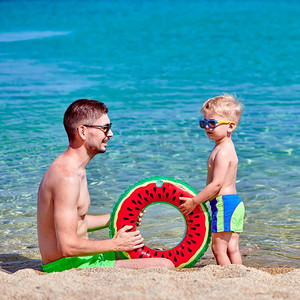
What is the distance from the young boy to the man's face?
70cm

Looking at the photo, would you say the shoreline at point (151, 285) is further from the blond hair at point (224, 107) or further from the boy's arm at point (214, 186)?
the blond hair at point (224, 107)

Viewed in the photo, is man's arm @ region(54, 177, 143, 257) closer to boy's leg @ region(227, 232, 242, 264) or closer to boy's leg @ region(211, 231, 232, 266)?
boy's leg @ region(211, 231, 232, 266)

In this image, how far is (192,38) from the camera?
2655cm

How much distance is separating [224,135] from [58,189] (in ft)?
4.37

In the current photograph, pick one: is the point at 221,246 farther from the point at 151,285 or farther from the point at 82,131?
the point at 82,131

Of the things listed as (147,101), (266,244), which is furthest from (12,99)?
(266,244)

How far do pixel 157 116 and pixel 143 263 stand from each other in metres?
7.09

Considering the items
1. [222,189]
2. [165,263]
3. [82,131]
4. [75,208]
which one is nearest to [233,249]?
[222,189]

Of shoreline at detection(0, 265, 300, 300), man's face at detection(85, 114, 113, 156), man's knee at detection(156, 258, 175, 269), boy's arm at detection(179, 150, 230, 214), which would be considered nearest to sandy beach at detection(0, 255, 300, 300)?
shoreline at detection(0, 265, 300, 300)

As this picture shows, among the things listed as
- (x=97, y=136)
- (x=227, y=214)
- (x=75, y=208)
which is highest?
(x=97, y=136)

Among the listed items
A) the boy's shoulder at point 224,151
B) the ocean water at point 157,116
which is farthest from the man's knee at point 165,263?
the ocean water at point 157,116

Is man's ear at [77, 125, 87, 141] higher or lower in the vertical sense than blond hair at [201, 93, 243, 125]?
lower

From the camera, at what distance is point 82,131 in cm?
398

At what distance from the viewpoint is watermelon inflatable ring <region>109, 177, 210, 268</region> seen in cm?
426
